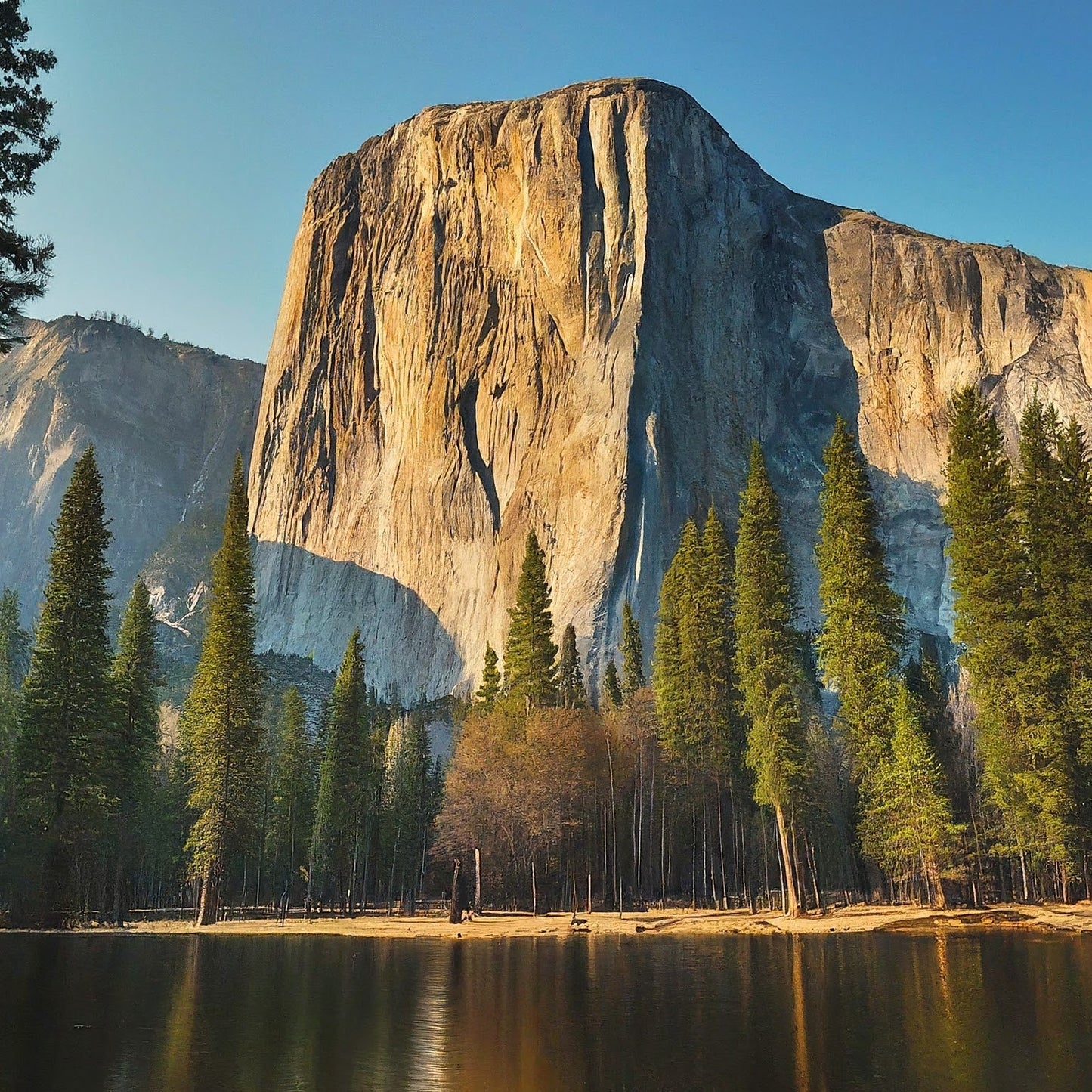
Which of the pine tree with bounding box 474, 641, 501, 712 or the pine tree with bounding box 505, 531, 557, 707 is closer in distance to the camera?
the pine tree with bounding box 505, 531, 557, 707

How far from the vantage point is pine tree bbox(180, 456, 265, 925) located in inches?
1901

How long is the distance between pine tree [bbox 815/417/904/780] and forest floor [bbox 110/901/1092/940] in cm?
584

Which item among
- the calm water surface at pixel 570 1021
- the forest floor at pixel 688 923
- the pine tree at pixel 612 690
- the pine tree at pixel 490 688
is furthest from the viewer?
the pine tree at pixel 612 690

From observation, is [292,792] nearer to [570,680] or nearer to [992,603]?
[570,680]

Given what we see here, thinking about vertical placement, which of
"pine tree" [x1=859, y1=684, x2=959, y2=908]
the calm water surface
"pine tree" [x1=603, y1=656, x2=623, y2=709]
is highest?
"pine tree" [x1=603, y1=656, x2=623, y2=709]

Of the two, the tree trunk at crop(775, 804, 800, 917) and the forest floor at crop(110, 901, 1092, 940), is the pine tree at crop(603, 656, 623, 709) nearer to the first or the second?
the forest floor at crop(110, 901, 1092, 940)

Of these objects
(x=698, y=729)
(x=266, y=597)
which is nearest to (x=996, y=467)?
(x=698, y=729)

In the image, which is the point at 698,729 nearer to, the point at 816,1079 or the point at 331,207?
the point at 816,1079

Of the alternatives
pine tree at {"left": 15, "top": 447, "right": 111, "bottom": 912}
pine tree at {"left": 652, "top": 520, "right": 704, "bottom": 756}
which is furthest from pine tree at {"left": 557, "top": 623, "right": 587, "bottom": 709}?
pine tree at {"left": 15, "top": 447, "right": 111, "bottom": 912}

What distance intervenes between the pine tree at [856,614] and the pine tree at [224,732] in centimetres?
2597

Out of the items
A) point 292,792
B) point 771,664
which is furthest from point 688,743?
point 292,792

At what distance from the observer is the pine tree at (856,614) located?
3972cm

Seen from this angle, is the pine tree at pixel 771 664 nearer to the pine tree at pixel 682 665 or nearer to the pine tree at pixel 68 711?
the pine tree at pixel 682 665

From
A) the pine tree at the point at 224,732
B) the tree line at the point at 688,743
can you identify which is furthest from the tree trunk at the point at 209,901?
the tree line at the point at 688,743
